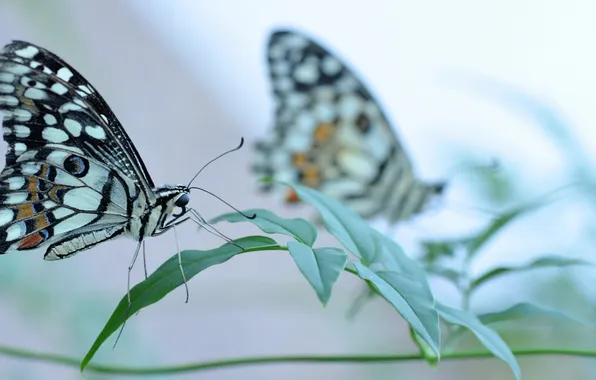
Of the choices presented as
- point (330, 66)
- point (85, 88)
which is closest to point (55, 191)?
point (85, 88)

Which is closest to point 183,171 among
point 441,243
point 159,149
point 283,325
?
point 159,149

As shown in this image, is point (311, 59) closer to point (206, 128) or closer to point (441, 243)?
point (441, 243)

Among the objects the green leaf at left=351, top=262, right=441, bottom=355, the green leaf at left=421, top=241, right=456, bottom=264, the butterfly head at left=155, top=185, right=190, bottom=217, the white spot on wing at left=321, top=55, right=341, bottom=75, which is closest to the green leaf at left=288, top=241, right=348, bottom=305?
the green leaf at left=351, top=262, right=441, bottom=355

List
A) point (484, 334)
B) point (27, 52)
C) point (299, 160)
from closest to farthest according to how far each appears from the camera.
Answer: point (484, 334) → point (27, 52) → point (299, 160)

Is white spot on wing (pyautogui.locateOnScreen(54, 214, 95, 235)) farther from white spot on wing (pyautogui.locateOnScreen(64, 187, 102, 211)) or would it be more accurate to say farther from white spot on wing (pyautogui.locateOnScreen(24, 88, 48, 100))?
→ white spot on wing (pyautogui.locateOnScreen(24, 88, 48, 100))

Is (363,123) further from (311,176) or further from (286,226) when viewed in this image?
(286,226)

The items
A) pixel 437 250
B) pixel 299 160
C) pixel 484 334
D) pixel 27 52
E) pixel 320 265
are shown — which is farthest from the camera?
pixel 299 160
